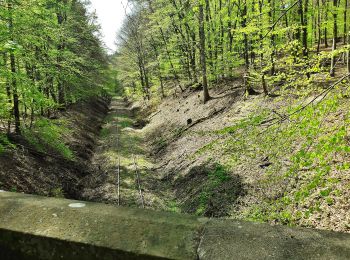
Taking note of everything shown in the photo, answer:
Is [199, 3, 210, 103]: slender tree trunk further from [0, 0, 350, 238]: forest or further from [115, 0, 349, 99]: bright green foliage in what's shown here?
[115, 0, 349, 99]: bright green foliage

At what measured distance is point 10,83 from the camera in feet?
35.1

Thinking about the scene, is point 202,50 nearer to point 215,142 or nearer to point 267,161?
point 267,161

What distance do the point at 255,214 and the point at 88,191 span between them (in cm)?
762

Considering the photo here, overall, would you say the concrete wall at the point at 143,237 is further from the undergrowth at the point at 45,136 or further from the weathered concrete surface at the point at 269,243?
the undergrowth at the point at 45,136

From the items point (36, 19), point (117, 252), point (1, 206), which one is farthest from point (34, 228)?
point (36, 19)

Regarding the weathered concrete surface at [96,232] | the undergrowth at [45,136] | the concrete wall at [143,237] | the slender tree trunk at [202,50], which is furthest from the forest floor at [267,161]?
the undergrowth at [45,136]

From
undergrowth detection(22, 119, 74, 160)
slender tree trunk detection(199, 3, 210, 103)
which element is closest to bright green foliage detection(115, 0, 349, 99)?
slender tree trunk detection(199, 3, 210, 103)

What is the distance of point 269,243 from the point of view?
69.2 inches

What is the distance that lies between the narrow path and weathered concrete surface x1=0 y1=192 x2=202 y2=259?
940 centimetres

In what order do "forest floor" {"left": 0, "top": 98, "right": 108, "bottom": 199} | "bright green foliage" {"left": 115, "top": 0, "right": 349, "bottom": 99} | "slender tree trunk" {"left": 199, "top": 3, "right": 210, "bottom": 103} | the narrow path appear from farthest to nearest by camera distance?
"slender tree trunk" {"left": 199, "top": 3, "right": 210, "bottom": 103}
"bright green foliage" {"left": 115, "top": 0, "right": 349, "bottom": 99}
the narrow path
"forest floor" {"left": 0, "top": 98, "right": 108, "bottom": 199}

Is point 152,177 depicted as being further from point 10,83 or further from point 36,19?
point 36,19

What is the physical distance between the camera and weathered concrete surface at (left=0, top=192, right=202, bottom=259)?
→ 1.74 m

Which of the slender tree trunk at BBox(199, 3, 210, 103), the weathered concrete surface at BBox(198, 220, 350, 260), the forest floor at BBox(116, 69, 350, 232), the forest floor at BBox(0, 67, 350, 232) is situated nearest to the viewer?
the weathered concrete surface at BBox(198, 220, 350, 260)

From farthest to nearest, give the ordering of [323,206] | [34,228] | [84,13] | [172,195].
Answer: [84,13]
[172,195]
[323,206]
[34,228]
